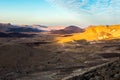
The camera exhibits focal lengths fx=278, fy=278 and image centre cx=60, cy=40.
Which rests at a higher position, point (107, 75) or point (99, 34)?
point (99, 34)

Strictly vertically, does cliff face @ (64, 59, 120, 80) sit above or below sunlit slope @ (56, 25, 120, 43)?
below

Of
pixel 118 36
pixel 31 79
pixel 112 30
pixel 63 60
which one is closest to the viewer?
pixel 31 79

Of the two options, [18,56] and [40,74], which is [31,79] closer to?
[40,74]

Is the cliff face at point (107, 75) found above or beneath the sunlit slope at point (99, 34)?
beneath

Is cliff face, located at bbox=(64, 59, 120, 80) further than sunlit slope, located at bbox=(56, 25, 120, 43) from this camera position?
No

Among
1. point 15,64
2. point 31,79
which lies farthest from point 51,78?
point 15,64

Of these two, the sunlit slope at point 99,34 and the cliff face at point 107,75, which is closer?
the cliff face at point 107,75

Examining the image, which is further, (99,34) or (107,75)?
(99,34)

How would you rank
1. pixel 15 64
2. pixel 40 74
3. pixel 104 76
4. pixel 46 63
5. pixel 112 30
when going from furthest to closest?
pixel 112 30, pixel 46 63, pixel 15 64, pixel 40 74, pixel 104 76
